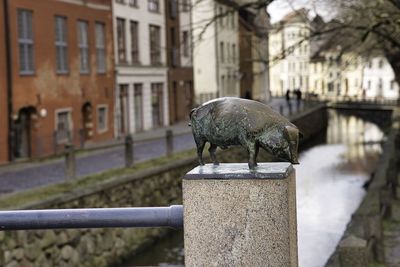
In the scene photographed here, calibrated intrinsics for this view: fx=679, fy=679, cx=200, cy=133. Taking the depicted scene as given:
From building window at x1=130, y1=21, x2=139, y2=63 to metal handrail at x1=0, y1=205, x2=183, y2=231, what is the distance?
96.4 feet

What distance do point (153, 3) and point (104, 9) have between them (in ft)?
21.2

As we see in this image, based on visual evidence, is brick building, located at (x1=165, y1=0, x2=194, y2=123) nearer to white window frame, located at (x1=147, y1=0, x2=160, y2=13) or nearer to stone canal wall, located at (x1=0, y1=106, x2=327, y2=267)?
white window frame, located at (x1=147, y1=0, x2=160, y2=13)

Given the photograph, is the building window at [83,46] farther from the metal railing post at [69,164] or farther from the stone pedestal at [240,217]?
the stone pedestal at [240,217]

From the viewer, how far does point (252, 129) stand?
3.29 meters

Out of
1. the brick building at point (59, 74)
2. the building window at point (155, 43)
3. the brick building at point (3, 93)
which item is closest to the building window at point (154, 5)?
the building window at point (155, 43)

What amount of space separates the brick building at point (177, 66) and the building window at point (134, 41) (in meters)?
3.10

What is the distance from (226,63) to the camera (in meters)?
49.0

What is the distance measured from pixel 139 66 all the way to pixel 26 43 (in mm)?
10791

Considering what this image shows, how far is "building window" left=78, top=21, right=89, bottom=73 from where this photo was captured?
26141mm

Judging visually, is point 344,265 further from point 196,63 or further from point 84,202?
point 196,63

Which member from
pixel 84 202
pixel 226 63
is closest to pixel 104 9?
pixel 84 202

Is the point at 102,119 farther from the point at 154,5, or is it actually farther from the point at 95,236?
the point at 95,236

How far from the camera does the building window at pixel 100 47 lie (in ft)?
91.8

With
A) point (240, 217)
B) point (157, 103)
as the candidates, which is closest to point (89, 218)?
point (240, 217)
